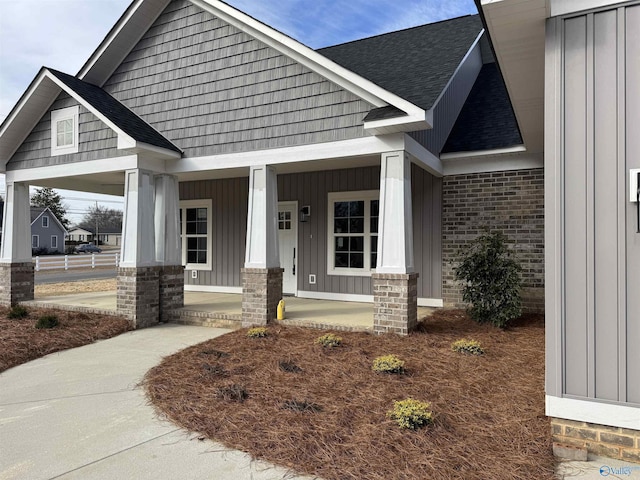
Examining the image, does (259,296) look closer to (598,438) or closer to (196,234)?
(196,234)

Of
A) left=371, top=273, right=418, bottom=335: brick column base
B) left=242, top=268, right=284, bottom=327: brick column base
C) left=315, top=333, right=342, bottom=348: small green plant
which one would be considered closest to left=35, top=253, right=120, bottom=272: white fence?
left=242, top=268, right=284, bottom=327: brick column base

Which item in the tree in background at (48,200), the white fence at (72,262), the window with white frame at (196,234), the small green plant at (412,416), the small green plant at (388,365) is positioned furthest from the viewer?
the tree in background at (48,200)

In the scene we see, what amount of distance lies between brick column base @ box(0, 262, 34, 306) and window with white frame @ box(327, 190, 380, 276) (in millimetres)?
6841

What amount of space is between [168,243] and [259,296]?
8.02 ft

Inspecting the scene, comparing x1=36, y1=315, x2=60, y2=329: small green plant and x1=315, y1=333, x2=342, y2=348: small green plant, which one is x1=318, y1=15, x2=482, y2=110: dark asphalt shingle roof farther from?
x1=36, y1=315, x2=60, y2=329: small green plant

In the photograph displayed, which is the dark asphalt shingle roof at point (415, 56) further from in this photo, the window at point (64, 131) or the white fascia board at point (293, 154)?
the window at point (64, 131)

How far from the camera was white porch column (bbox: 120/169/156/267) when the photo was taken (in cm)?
782

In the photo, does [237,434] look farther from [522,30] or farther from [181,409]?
[522,30]

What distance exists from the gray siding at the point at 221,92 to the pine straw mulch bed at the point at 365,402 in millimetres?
3369

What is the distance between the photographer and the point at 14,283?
9484 millimetres

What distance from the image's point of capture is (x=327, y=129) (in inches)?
269

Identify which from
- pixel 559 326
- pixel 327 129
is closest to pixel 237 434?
pixel 559 326

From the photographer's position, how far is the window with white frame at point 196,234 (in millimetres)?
11279

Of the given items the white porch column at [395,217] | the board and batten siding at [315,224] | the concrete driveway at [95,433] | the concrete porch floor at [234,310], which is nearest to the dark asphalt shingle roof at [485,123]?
the board and batten siding at [315,224]
